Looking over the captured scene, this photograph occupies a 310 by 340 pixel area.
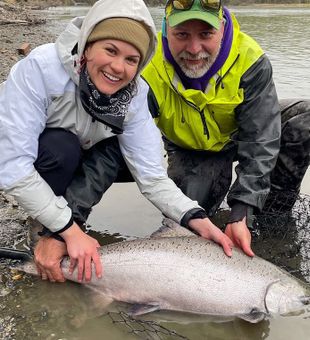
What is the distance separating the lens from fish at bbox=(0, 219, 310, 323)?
2.93 metres

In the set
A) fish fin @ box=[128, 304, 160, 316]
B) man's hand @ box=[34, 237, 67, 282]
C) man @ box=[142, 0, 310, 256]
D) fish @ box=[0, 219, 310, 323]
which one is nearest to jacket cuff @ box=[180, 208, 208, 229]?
fish @ box=[0, 219, 310, 323]

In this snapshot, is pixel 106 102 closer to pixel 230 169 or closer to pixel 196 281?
A: pixel 196 281

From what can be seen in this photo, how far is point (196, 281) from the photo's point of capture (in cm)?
296

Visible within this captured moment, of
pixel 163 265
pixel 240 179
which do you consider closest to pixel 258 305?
pixel 163 265

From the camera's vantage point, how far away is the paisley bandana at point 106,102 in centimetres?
293

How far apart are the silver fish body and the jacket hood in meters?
1.15

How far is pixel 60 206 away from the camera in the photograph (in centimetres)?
297

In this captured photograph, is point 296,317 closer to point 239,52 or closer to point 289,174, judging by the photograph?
point 289,174

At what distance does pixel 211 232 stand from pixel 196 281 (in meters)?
0.35

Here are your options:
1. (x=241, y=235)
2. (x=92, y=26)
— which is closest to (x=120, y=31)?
(x=92, y=26)

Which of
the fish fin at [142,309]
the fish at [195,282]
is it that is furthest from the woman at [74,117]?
the fish fin at [142,309]

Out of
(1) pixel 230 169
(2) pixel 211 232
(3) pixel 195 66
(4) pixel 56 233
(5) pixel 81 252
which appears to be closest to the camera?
(5) pixel 81 252

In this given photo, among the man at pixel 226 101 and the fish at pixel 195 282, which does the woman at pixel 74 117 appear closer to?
the fish at pixel 195 282

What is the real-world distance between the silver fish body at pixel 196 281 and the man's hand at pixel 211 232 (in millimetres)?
43
